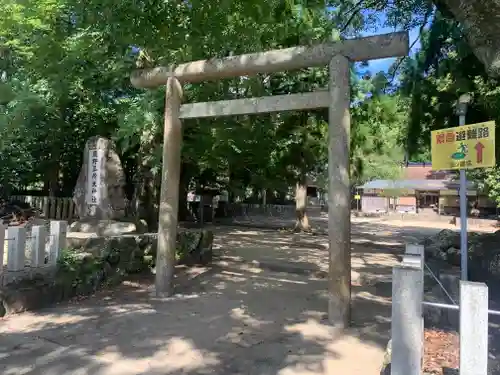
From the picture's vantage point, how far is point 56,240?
6.03 m

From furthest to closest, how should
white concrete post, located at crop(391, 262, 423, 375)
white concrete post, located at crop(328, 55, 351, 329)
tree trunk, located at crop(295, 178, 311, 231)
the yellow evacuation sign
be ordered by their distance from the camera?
tree trunk, located at crop(295, 178, 311, 231) < white concrete post, located at crop(328, 55, 351, 329) < the yellow evacuation sign < white concrete post, located at crop(391, 262, 423, 375)

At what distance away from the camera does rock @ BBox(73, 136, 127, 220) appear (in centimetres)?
834

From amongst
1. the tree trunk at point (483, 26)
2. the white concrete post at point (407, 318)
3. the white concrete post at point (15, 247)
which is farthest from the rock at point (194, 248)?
the tree trunk at point (483, 26)

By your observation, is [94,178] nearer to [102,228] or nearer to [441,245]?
[102,228]

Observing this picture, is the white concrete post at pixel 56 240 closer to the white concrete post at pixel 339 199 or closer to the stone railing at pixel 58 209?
the white concrete post at pixel 339 199

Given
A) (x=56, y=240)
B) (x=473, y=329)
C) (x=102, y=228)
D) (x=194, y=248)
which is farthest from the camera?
(x=194, y=248)

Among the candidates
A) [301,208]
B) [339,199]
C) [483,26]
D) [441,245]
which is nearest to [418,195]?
[301,208]

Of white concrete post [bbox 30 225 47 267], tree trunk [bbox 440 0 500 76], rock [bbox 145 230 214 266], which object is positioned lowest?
rock [bbox 145 230 214 266]

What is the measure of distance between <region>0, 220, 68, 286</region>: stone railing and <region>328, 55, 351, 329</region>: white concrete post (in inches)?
156

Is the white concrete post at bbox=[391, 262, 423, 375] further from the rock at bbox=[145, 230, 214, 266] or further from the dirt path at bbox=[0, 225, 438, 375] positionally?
the rock at bbox=[145, 230, 214, 266]

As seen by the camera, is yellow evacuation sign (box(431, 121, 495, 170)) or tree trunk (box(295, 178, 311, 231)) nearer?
yellow evacuation sign (box(431, 121, 495, 170))

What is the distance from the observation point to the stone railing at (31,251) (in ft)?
17.5

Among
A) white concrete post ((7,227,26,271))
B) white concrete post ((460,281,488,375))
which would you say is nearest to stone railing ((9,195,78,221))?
white concrete post ((7,227,26,271))

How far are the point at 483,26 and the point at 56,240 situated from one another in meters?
5.82
